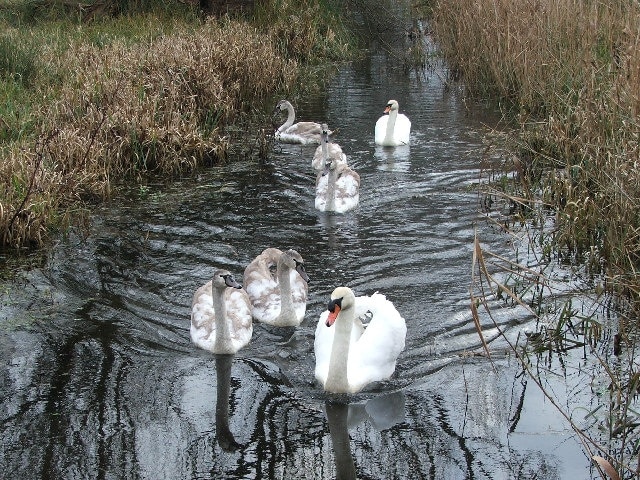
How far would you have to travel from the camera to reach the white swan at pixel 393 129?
40.7 ft

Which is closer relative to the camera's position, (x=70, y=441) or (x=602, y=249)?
(x=70, y=441)

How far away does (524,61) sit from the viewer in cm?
1259

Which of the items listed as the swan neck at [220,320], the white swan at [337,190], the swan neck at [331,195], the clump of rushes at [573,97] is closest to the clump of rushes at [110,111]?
the white swan at [337,190]

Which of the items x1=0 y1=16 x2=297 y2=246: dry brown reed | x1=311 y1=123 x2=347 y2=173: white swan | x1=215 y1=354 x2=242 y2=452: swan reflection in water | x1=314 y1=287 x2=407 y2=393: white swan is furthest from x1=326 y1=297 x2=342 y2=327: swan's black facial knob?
x1=311 y1=123 x2=347 y2=173: white swan

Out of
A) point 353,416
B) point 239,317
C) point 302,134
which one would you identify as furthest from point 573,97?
point 353,416

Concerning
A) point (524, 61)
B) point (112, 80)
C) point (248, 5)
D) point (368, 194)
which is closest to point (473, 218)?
point (368, 194)

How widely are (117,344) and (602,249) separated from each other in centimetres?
376

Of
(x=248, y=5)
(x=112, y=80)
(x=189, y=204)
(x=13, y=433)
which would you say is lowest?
(x=13, y=433)

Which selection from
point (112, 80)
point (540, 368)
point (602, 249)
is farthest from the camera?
point (112, 80)

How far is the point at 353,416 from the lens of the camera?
18.4 feet

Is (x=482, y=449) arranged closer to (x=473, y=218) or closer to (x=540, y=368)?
(x=540, y=368)

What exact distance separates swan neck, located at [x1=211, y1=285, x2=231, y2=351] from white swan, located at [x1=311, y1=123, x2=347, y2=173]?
15.5ft

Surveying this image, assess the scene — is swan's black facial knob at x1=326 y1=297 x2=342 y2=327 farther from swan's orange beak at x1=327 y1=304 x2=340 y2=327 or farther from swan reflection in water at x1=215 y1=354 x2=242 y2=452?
swan reflection in water at x1=215 y1=354 x2=242 y2=452

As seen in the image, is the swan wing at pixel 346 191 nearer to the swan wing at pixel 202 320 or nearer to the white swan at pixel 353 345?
the swan wing at pixel 202 320
